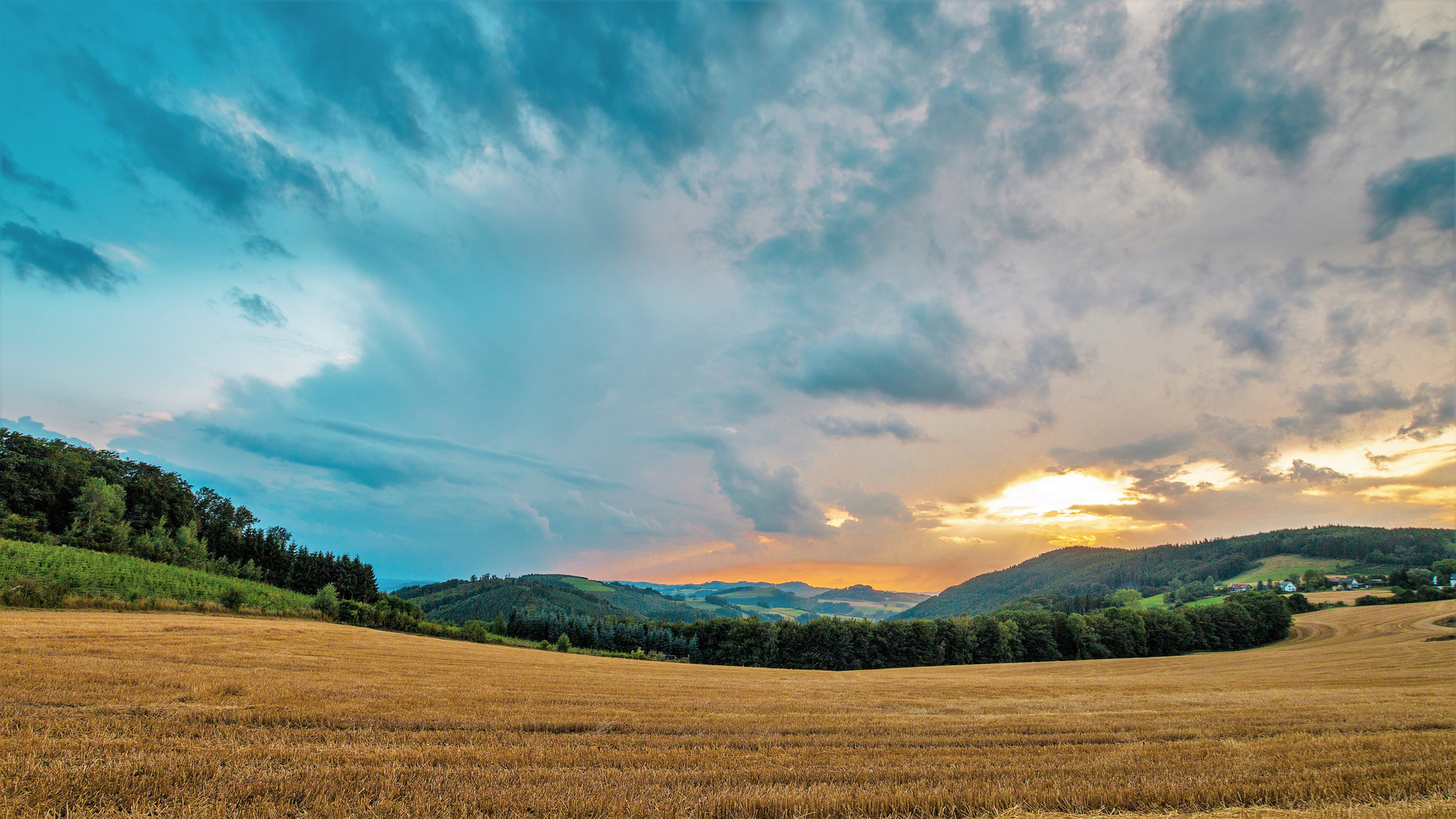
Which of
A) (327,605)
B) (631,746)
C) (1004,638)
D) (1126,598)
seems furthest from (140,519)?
(1126,598)

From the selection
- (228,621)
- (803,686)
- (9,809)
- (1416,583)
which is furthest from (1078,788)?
(1416,583)

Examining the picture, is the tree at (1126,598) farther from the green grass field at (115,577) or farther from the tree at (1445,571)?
the green grass field at (115,577)

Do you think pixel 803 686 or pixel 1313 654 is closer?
pixel 803 686

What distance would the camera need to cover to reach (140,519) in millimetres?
87938

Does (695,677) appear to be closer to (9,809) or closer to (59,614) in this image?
(9,809)

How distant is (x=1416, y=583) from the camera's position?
100m

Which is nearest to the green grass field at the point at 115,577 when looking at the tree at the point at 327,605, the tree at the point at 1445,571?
the tree at the point at 327,605

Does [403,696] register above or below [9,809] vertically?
below

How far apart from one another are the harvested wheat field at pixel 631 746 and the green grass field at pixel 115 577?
27650 millimetres

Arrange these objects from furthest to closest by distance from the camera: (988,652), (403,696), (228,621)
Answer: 1. (988,652)
2. (228,621)
3. (403,696)

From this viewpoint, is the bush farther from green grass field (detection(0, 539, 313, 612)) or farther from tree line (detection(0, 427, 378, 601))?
tree line (detection(0, 427, 378, 601))

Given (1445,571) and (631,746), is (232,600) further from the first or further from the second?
(1445,571)

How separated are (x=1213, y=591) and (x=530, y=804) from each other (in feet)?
624

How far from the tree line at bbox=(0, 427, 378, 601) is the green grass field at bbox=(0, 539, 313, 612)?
15452mm
